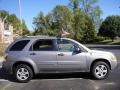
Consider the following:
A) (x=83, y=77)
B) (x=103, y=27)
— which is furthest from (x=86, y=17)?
(x=83, y=77)

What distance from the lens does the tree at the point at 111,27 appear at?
10044 cm

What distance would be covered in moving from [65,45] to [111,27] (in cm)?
8862

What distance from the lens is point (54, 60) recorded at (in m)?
13.2

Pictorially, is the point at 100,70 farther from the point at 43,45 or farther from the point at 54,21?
the point at 54,21

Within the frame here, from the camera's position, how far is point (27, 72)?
43.3ft

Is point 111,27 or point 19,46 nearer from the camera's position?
point 19,46

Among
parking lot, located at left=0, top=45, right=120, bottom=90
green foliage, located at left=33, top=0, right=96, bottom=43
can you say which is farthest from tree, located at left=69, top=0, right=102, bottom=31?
parking lot, located at left=0, top=45, right=120, bottom=90

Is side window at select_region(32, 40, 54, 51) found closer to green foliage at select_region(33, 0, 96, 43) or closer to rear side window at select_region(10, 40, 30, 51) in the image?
rear side window at select_region(10, 40, 30, 51)

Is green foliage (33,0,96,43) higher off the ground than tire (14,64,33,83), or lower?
higher

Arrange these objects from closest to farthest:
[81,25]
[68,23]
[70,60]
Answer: [70,60], [68,23], [81,25]

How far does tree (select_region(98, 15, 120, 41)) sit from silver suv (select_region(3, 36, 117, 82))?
87.5 meters

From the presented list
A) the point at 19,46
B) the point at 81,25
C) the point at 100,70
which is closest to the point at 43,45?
the point at 19,46

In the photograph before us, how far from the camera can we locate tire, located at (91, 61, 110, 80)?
1331cm

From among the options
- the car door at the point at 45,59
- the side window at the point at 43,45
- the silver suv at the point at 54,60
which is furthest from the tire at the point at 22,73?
the side window at the point at 43,45
